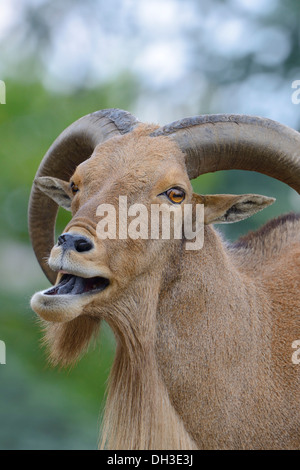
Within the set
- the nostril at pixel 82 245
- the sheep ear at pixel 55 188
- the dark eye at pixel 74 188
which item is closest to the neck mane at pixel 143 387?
the nostril at pixel 82 245

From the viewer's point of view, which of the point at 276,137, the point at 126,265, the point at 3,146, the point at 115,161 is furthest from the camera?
the point at 3,146

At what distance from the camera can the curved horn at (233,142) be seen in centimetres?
610

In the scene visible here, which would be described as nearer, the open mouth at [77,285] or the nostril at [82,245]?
the nostril at [82,245]

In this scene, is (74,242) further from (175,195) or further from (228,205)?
(228,205)

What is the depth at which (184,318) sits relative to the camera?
230 inches

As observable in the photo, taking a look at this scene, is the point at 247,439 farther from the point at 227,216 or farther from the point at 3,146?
the point at 3,146

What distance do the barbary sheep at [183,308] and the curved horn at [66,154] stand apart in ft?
0.15

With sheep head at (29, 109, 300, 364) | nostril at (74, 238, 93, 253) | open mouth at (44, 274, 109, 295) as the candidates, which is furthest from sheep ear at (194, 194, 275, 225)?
nostril at (74, 238, 93, 253)

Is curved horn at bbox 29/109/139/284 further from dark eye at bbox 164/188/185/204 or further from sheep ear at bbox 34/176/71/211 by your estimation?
dark eye at bbox 164/188/185/204

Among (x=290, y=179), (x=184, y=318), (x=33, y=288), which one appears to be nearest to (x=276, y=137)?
(x=290, y=179)

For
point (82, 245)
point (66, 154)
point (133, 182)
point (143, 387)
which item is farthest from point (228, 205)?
point (66, 154)

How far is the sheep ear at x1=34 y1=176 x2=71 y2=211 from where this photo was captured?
262 inches

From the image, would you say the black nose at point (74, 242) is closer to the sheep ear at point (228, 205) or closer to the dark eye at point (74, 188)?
the dark eye at point (74, 188)

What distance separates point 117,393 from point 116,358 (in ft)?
0.95
